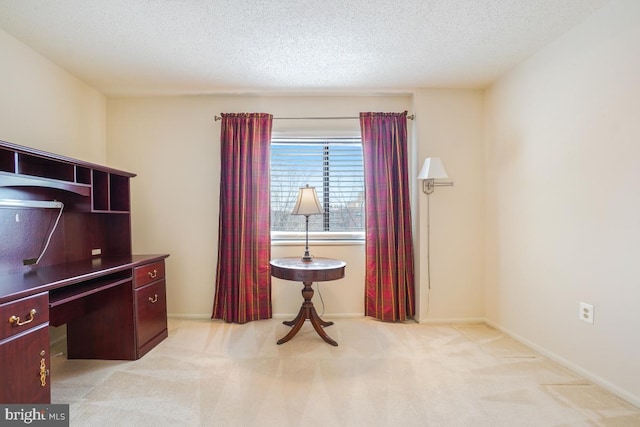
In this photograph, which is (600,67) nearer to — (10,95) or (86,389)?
(86,389)

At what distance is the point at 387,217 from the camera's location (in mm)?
2975

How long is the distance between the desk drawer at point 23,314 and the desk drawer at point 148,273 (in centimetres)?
72

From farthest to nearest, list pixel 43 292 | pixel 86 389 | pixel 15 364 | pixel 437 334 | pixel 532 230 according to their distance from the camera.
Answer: pixel 437 334, pixel 532 230, pixel 86 389, pixel 43 292, pixel 15 364

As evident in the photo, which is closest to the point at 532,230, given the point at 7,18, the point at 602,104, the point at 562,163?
the point at 562,163

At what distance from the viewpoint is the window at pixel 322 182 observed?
3.22 metres

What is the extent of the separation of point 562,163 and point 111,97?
417cm

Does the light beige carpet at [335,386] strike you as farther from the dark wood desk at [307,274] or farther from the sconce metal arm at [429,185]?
the sconce metal arm at [429,185]

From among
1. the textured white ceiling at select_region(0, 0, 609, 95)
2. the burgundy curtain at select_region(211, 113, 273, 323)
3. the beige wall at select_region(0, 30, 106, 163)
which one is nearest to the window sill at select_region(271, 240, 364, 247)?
the burgundy curtain at select_region(211, 113, 273, 323)

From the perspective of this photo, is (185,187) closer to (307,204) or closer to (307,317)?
(307,204)

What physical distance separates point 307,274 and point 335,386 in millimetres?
787

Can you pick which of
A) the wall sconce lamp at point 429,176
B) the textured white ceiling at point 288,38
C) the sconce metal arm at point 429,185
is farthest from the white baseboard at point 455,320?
the textured white ceiling at point 288,38

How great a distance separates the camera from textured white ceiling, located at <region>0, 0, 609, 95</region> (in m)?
1.83

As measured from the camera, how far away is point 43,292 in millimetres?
1525

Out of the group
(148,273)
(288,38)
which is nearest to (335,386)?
(148,273)
